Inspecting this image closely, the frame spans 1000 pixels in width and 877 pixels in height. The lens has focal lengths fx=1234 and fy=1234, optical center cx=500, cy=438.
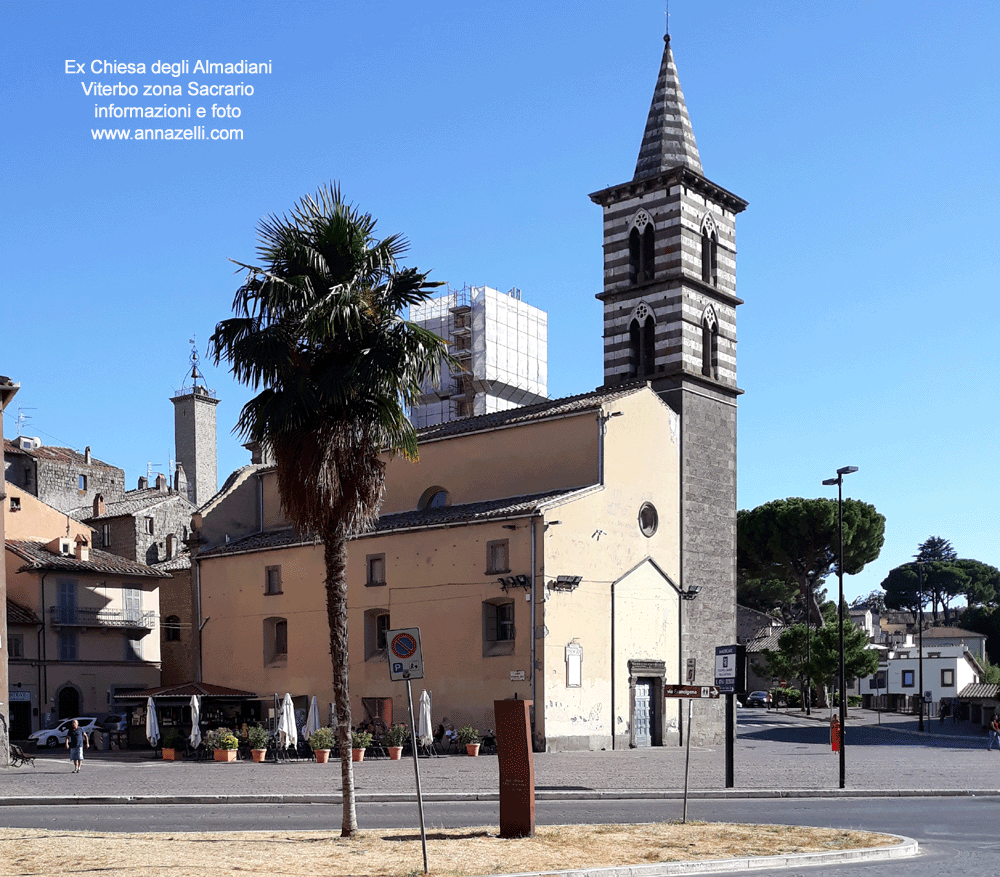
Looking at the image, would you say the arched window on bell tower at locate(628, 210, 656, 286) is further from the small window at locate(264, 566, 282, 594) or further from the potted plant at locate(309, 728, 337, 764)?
the potted plant at locate(309, 728, 337, 764)

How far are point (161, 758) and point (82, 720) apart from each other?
42.8ft

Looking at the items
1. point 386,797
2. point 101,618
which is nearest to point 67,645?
point 101,618

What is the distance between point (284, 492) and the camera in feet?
59.9

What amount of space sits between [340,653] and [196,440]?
61.3m

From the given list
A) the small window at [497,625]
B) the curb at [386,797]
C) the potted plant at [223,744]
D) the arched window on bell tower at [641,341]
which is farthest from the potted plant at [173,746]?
the arched window on bell tower at [641,341]

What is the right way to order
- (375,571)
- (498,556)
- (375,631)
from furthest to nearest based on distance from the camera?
(375,631) < (375,571) < (498,556)

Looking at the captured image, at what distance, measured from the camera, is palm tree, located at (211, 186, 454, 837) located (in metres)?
17.8

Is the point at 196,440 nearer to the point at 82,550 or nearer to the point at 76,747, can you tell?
the point at 82,550

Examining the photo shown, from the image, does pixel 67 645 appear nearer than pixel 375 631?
No

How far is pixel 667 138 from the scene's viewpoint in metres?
49.5

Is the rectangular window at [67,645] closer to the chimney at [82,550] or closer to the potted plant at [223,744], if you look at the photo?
the chimney at [82,550]

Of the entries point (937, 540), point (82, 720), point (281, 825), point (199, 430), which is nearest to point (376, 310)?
point (281, 825)

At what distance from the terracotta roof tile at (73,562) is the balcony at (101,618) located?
5.65ft

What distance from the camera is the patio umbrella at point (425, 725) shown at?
36625 mm
